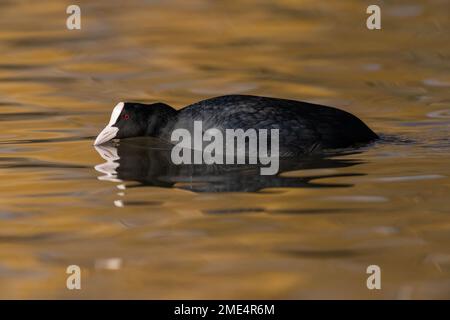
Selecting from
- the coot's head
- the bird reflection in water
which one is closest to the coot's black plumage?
the coot's head

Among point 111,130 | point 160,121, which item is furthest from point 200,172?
point 111,130

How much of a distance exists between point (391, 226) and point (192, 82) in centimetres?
632

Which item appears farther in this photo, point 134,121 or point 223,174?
point 134,121

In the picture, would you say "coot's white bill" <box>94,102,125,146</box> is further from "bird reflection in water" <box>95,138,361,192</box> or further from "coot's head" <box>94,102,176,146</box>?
"bird reflection in water" <box>95,138,361,192</box>

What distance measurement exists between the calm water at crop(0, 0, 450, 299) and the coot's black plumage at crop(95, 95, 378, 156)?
0.65 feet

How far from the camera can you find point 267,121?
9.06 meters

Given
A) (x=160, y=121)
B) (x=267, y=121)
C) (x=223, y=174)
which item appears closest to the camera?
(x=223, y=174)

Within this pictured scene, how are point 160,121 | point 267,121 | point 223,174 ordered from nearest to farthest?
point 223,174 < point 267,121 < point 160,121

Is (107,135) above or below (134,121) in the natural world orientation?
below

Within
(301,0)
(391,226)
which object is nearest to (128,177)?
(391,226)

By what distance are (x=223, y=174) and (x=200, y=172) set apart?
0.68 feet

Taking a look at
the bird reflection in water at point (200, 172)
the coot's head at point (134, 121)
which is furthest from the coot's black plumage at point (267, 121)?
the bird reflection in water at point (200, 172)

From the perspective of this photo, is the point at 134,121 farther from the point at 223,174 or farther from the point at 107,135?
the point at 223,174

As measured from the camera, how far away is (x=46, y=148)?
9.76 metres
